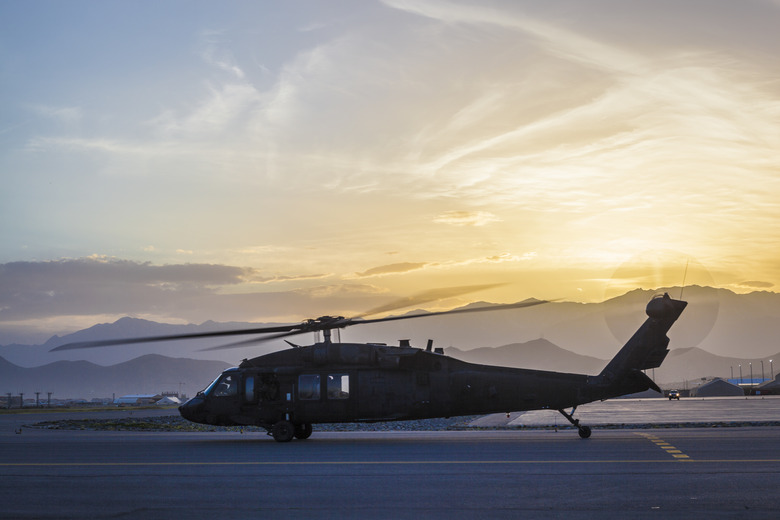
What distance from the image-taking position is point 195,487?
16.2 meters

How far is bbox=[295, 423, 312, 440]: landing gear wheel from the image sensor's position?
31.2 meters

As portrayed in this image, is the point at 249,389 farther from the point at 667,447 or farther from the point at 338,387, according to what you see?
the point at 667,447

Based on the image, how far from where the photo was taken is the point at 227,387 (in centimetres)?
3138

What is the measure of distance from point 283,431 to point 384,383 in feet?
14.0

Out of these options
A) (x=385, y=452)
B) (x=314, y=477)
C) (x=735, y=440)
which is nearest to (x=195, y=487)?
(x=314, y=477)

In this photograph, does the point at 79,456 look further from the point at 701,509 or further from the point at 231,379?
the point at 701,509

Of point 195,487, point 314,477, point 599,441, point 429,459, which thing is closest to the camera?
point 195,487

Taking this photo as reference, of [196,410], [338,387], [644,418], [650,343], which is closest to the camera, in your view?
[650,343]

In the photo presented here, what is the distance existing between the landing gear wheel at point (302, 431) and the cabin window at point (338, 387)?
6.97ft

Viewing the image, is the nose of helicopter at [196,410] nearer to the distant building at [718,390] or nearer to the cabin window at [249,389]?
the cabin window at [249,389]

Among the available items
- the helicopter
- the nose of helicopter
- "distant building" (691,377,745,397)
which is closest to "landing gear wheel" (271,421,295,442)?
the helicopter

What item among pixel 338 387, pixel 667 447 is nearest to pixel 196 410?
pixel 338 387

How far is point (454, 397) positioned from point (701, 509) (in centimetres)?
1707

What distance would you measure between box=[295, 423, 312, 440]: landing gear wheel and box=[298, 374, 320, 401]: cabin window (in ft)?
4.96
